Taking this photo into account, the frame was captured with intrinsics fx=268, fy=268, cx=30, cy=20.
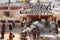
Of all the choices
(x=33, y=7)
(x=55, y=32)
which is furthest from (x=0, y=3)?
(x=55, y=32)

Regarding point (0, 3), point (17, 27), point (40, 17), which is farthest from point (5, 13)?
point (40, 17)

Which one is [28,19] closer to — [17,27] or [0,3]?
[17,27]

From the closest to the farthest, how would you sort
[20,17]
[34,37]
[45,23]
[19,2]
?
[34,37] < [45,23] < [20,17] < [19,2]

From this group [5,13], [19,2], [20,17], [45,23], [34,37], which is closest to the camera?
[34,37]

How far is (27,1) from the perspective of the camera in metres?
30.3

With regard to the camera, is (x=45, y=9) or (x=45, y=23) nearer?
(x=45, y=23)

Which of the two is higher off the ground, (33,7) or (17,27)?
(33,7)

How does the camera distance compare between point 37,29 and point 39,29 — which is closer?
point 37,29

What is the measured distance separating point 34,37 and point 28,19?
5.25 meters

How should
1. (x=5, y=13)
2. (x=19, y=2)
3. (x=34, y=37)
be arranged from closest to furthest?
(x=34, y=37), (x=5, y=13), (x=19, y=2)

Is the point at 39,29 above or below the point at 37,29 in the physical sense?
below

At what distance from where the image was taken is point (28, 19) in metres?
25.1

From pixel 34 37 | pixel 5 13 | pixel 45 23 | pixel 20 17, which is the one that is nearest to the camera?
pixel 34 37

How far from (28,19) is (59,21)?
2.90 metres
